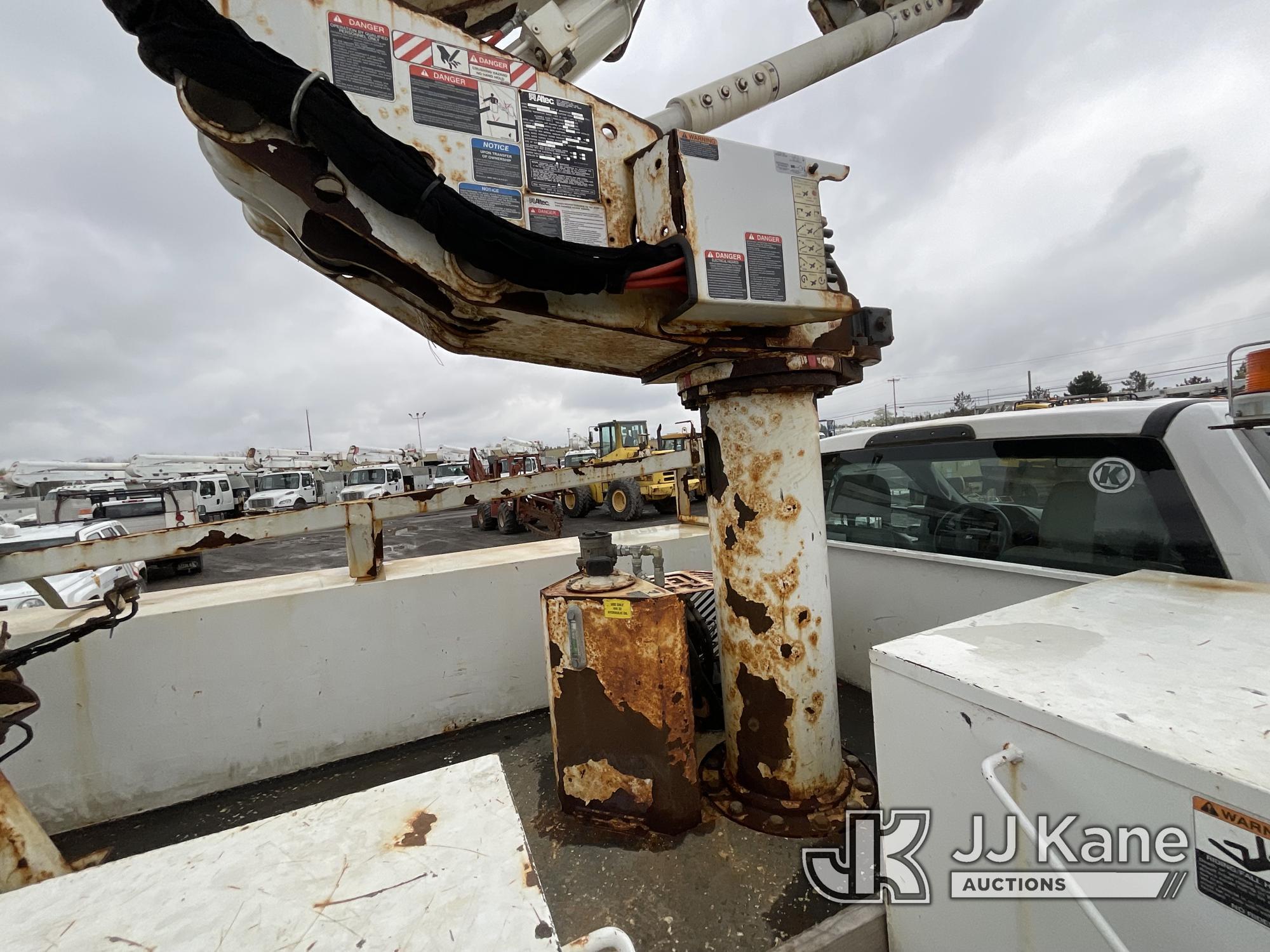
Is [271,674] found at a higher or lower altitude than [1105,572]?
lower

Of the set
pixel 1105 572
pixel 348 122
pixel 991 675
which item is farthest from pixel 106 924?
pixel 1105 572

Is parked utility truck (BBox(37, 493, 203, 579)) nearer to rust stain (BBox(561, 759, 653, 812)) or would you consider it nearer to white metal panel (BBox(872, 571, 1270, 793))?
rust stain (BBox(561, 759, 653, 812))

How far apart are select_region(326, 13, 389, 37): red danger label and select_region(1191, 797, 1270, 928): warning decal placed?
7.85 feet

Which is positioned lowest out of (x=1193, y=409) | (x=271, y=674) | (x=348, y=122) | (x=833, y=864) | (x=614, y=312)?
(x=833, y=864)

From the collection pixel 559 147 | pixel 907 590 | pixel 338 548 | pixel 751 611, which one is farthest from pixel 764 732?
pixel 338 548

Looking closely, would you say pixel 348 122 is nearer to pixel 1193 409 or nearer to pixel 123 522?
pixel 1193 409

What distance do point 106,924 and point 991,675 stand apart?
1.50 meters

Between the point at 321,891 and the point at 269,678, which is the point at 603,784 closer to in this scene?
the point at 321,891

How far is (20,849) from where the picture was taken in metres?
1.53

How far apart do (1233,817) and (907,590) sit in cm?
204

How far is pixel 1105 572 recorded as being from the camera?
194 cm

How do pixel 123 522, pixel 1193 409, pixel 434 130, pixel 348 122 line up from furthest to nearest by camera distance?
pixel 123 522
pixel 1193 409
pixel 434 130
pixel 348 122

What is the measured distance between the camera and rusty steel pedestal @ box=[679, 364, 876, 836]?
6.55 ft

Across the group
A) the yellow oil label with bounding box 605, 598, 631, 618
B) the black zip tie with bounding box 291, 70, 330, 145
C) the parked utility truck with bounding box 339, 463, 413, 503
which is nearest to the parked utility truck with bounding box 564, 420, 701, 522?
the parked utility truck with bounding box 339, 463, 413, 503
